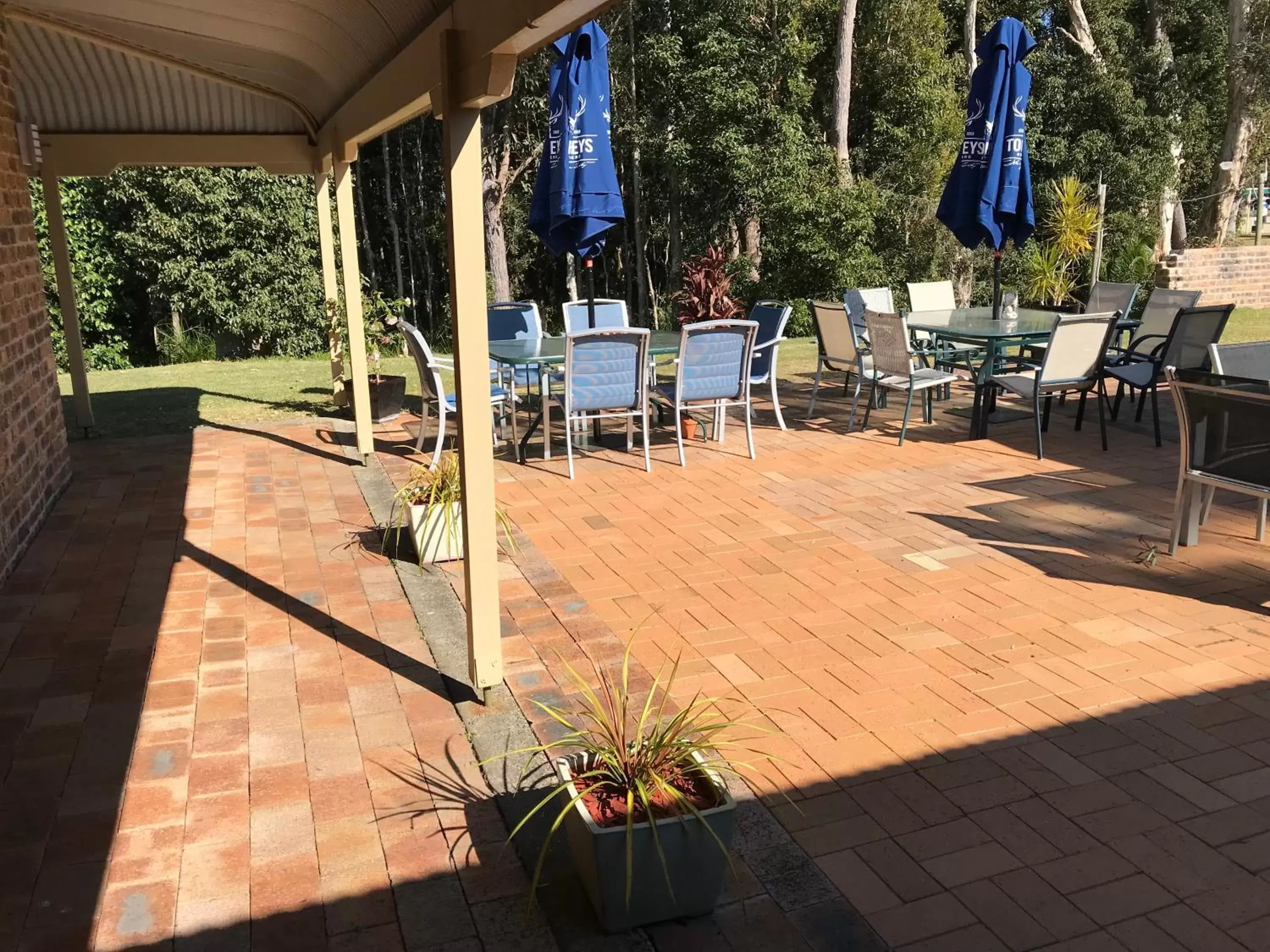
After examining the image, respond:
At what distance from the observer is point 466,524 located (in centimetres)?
326

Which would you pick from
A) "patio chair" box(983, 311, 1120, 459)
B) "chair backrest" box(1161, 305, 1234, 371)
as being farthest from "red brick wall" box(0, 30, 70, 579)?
"chair backrest" box(1161, 305, 1234, 371)

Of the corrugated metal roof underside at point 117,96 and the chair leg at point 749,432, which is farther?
the chair leg at point 749,432

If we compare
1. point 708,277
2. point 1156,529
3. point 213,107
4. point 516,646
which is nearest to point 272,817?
point 516,646

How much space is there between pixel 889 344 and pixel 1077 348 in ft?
4.03

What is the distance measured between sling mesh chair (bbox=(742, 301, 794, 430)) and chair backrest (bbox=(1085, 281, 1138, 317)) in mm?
2814

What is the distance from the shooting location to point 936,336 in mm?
7523

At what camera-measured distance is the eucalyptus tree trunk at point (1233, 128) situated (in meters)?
16.3

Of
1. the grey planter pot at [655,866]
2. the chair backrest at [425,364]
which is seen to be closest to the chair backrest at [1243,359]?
the grey planter pot at [655,866]

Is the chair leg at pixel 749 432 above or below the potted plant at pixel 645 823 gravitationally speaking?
above

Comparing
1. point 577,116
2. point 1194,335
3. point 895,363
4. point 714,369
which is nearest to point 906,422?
point 895,363

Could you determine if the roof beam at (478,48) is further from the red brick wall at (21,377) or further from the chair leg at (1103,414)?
the chair leg at (1103,414)

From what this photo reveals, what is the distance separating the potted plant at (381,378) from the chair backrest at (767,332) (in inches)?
114

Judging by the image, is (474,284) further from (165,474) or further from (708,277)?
(708,277)

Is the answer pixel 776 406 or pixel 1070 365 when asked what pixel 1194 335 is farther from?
pixel 776 406
